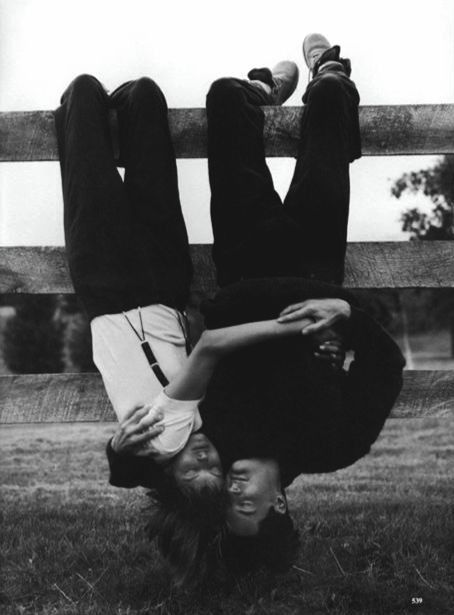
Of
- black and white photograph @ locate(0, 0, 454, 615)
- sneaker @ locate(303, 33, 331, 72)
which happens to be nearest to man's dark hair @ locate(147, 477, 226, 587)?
black and white photograph @ locate(0, 0, 454, 615)

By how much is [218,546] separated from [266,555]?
0.58 ft

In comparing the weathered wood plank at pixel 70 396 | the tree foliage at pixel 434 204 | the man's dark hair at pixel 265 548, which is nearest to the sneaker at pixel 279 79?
the weathered wood plank at pixel 70 396

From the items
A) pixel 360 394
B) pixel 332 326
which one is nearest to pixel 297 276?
pixel 332 326

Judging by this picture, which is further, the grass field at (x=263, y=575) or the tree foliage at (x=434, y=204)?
the tree foliage at (x=434, y=204)

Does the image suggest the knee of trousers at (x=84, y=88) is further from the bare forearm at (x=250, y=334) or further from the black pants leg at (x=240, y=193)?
the bare forearm at (x=250, y=334)

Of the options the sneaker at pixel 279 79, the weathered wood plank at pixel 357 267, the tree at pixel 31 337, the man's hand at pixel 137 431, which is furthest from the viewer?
the tree at pixel 31 337

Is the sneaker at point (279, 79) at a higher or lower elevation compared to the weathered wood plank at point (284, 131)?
higher

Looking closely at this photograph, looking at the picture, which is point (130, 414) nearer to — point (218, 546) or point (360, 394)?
point (218, 546)

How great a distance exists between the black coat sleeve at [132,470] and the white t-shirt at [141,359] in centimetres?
10

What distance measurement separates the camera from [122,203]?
3.02 m

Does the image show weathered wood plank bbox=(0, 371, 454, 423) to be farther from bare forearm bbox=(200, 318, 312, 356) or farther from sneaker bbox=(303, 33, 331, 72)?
sneaker bbox=(303, 33, 331, 72)

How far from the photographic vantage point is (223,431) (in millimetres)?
2695

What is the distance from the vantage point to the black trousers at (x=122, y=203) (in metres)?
2.95

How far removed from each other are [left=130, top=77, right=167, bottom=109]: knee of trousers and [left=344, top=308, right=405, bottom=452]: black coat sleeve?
1.20 metres
